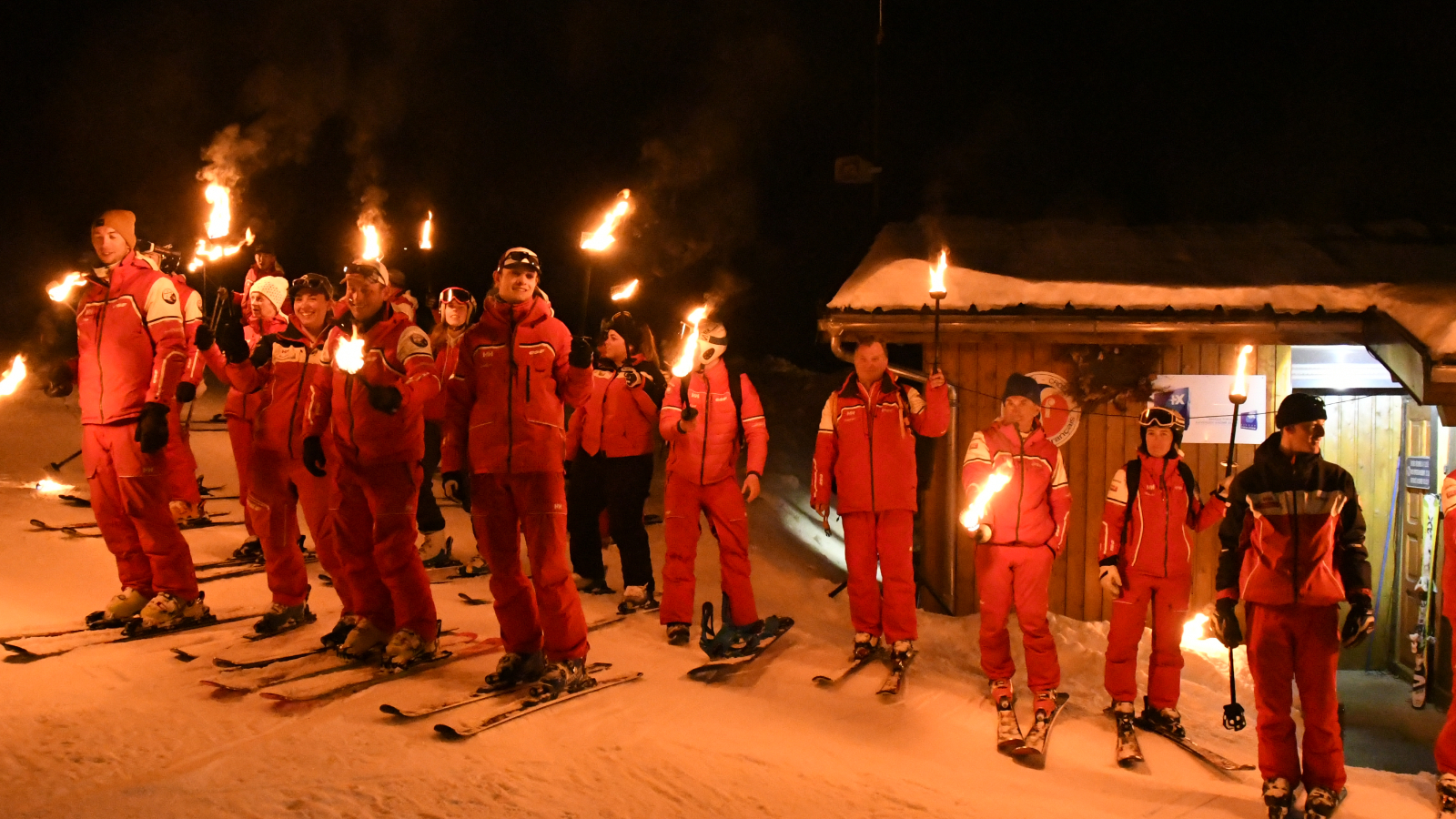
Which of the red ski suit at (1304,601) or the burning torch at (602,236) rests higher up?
the burning torch at (602,236)

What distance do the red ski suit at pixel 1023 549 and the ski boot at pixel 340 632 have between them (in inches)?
158

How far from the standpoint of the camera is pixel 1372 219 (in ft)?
36.9

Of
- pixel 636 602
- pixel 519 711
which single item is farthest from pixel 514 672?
pixel 636 602

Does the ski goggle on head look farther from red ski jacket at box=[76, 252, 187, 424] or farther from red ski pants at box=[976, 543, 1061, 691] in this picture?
red ski jacket at box=[76, 252, 187, 424]

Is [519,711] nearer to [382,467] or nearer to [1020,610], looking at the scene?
[382,467]

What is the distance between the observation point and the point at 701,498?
6676mm

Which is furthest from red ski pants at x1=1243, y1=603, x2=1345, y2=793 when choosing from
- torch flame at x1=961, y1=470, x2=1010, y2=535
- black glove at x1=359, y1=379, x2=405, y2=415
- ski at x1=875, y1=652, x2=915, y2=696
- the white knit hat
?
the white knit hat

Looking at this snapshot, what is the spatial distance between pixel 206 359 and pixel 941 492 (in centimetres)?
669

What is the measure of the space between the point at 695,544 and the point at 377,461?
2340 mm

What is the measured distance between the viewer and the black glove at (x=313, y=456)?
18.2 ft

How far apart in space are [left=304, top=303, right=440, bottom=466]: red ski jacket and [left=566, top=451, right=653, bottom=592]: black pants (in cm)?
253

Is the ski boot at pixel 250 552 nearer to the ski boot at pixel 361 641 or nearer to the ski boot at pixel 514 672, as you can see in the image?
the ski boot at pixel 361 641

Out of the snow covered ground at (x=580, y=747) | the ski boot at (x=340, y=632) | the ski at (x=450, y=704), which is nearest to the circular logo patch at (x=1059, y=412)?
the snow covered ground at (x=580, y=747)

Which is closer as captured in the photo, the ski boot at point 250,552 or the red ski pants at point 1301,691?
the red ski pants at point 1301,691
